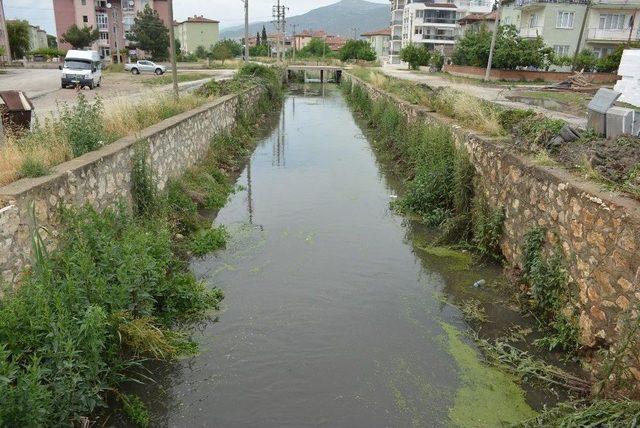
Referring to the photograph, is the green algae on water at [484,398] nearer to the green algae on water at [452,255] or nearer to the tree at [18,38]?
the green algae on water at [452,255]

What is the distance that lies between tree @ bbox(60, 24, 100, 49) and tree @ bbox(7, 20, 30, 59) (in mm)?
4908

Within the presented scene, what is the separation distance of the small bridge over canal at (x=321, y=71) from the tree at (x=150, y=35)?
16.2m

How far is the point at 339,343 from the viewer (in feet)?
17.0

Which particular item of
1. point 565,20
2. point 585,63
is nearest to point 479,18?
point 565,20

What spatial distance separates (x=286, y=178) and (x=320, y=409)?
8.28 metres

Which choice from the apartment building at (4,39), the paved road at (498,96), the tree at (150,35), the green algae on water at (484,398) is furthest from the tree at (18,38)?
the green algae on water at (484,398)

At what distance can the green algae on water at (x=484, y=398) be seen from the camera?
13.6 ft

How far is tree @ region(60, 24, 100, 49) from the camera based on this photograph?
61.2 meters

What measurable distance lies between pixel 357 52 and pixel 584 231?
252 feet

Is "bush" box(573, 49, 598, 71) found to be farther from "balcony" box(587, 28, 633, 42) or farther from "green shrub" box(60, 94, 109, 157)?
"green shrub" box(60, 94, 109, 157)

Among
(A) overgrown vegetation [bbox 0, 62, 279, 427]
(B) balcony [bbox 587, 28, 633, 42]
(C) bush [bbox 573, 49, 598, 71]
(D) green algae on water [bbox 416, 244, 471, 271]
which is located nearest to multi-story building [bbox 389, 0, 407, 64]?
(B) balcony [bbox 587, 28, 633, 42]

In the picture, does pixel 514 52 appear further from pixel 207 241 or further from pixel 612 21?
pixel 207 241

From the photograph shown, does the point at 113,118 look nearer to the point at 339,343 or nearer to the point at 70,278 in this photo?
the point at 70,278

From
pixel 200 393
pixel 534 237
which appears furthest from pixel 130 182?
pixel 534 237
